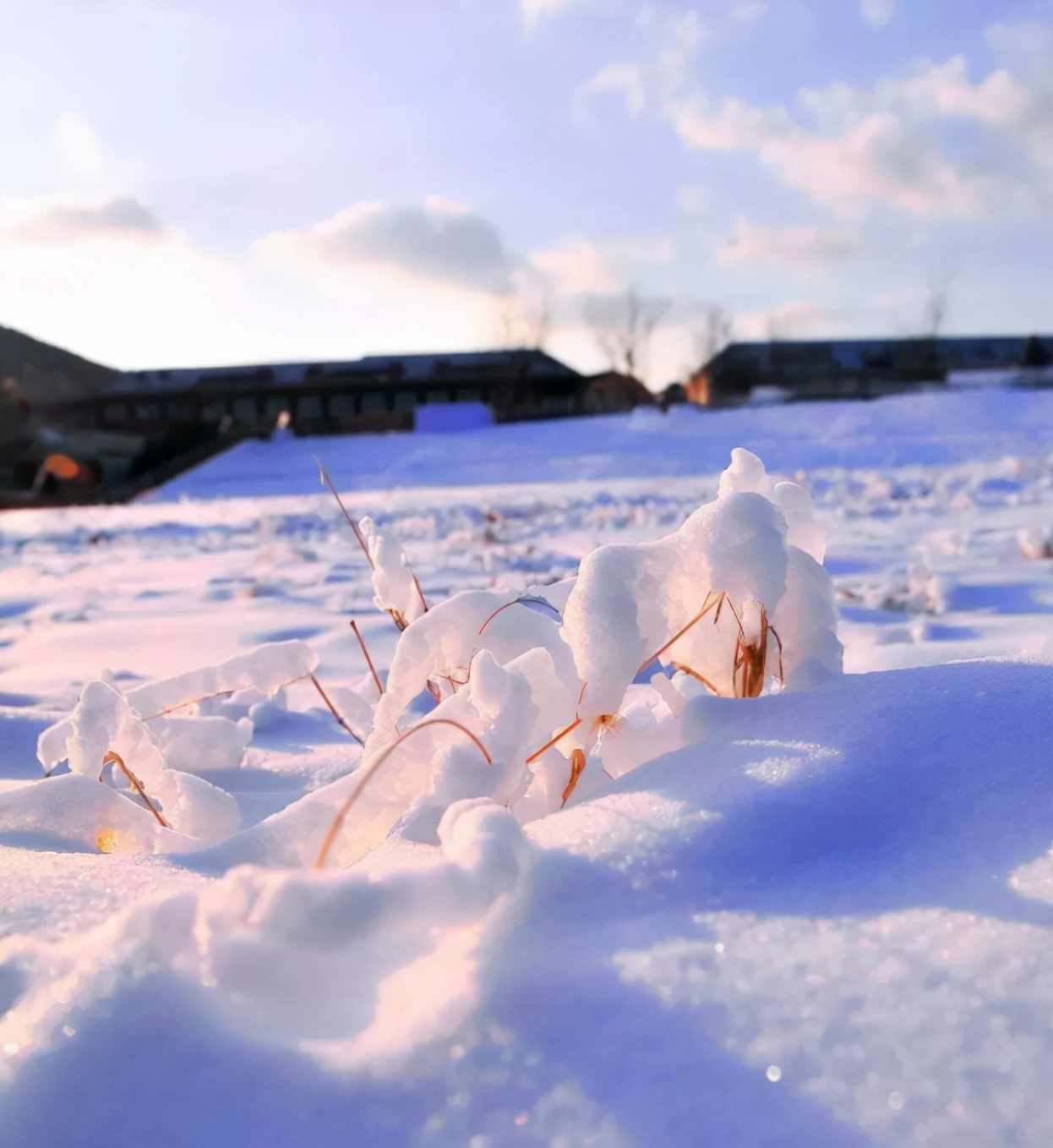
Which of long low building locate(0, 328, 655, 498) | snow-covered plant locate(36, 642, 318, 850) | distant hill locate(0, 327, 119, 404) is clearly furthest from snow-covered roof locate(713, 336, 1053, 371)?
snow-covered plant locate(36, 642, 318, 850)

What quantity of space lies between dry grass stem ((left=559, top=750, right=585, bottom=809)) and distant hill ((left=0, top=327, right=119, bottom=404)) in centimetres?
3475

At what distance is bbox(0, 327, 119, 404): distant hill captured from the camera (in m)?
32.5

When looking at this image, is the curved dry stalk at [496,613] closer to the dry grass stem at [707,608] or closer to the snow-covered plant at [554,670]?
the snow-covered plant at [554,670]

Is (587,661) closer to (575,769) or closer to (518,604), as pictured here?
(575,769)

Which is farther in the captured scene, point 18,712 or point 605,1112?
point 18,712

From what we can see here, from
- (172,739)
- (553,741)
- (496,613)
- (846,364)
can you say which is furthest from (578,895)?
(846,364)

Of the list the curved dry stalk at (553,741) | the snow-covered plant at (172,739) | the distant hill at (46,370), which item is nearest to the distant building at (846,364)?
the distant hill at (46,370)

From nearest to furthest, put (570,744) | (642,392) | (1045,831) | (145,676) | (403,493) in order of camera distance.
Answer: (1045,831), (570,744), (145,676), (403,493), (642,392)

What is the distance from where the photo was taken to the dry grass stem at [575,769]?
96cm

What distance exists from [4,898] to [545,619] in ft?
2.01

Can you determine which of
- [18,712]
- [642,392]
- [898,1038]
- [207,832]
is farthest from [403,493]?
[642,392]

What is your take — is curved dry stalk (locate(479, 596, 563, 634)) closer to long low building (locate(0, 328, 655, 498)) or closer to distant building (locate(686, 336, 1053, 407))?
long low building (locate(0, 328, 655, 498))

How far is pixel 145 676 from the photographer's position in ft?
8.52

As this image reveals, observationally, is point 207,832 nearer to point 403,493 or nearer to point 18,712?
point 18,712
